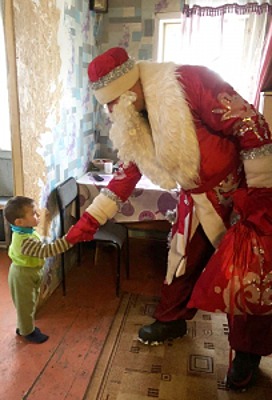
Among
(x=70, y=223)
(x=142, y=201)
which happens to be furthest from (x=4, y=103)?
(x=142, y=201)

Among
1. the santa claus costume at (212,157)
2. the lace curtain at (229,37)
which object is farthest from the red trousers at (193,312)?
the lace curtain at (229,37)

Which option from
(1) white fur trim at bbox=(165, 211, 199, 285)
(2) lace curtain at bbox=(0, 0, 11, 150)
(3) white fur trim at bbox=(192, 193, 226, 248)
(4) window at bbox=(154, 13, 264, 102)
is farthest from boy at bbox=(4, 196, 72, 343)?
(4) window at bbox=(154, 13, 264, 102)

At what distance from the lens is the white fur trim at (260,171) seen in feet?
4.04

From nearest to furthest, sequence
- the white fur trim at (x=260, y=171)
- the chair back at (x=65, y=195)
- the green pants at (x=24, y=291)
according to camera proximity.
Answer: the white fur trim at (x=260, y=171)
the green pants at (x=24, y=291)
the chair back at (x=65, y=195)

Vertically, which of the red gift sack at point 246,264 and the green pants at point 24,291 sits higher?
the red gift sack at point 246,264

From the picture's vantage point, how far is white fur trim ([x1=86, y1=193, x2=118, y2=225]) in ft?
5.37

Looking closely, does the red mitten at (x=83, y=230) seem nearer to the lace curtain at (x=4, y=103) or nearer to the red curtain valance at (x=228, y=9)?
the lace curtain at (x=4, y=103)

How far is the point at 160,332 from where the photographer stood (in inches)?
71.5

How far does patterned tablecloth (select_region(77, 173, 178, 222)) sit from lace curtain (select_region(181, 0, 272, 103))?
3.19ft

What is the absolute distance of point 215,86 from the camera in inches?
50.1

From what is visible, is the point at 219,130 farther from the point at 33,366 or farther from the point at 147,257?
the point at 147,257

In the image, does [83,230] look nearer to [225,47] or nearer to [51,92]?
[51,92]

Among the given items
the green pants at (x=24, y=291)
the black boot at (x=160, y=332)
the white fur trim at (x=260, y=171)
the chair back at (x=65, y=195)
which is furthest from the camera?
the chair back at (x=65, y=195)

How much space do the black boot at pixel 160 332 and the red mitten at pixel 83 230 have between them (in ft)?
2.08
